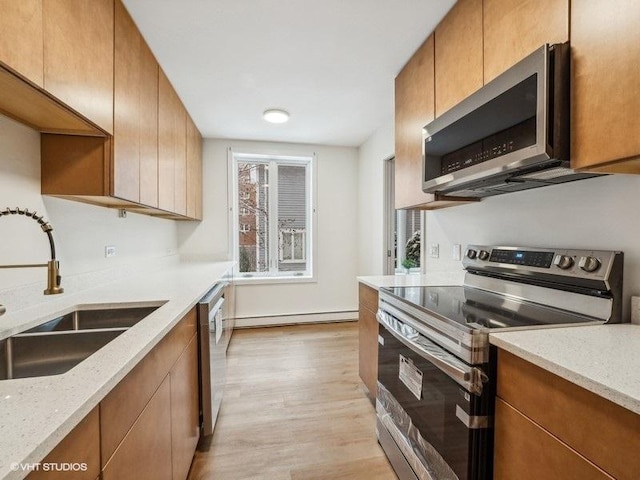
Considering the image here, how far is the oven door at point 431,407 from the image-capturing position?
3.24ft

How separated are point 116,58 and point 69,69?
1.53ft

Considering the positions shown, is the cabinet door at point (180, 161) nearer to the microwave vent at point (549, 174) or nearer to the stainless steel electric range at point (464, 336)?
the stainless steel electric range at point (464, 336)

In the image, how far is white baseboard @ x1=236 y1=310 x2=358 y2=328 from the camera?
383 cm

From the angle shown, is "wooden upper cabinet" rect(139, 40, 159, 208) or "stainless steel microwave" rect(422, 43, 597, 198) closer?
"stainless steel microwave" rect(422, 43, 597, 198)

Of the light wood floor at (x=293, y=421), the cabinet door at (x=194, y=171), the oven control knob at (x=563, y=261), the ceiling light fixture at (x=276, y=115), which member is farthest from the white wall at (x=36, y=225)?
the oven control knob at (x=563, y=261)

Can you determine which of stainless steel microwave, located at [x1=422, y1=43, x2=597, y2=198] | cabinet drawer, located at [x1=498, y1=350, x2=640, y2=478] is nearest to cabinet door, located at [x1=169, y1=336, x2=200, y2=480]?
cabinet drawer, located at [x1=498, y1=350, x2=640, y2=478]

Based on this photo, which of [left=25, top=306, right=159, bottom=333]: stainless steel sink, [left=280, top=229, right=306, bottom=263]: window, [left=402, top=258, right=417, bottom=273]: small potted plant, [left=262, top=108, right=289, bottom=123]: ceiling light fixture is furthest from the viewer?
[left=280, top=229, right=306, bottom=263]: window

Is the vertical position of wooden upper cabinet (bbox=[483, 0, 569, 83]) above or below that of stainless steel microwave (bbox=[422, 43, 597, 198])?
above

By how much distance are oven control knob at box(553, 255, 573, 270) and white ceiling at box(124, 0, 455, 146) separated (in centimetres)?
143

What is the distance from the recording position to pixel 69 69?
1.11 meters

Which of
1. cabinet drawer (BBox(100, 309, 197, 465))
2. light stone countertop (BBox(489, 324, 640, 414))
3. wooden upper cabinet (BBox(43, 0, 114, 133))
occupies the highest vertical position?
wooden upper cabinet (BBox(43, 0, 114, 133))

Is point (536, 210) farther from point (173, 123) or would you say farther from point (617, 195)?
point (173, 123)

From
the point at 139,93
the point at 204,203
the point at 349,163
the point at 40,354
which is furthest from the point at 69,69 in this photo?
the point at 349,163

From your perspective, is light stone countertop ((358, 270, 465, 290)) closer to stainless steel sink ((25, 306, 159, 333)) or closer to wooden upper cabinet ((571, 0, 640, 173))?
wooden upper cabinet ((571, 0, 640, 173))
